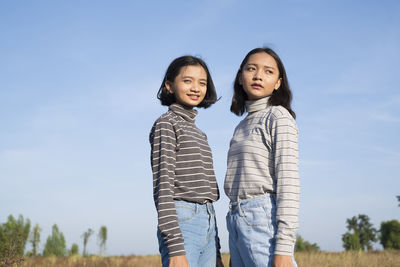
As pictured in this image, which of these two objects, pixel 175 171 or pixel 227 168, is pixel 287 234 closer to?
pixel 227 168

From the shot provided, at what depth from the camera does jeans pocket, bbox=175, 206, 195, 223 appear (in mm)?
3018

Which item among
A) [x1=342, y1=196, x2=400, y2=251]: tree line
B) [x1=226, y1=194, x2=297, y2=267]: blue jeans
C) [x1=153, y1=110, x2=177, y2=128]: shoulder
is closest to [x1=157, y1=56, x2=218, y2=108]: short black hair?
[x1=153, y1=110, x2=177, y2=128]: shoulder

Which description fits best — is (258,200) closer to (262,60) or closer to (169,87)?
(262,60)

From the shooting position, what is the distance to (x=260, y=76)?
3.32 m

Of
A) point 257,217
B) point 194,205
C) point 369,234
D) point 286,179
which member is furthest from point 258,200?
point 369,234

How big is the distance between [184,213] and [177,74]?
1222 mm

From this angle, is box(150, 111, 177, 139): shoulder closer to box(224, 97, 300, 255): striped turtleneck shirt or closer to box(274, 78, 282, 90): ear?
box(224, 97, 300, 255): striped turtleneck shirt

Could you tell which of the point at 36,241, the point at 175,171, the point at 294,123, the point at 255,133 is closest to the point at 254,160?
the point at 255,133

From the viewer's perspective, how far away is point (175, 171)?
3.18 m

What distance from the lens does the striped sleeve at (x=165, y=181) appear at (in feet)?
9.43

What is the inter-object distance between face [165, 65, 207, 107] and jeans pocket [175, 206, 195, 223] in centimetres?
93

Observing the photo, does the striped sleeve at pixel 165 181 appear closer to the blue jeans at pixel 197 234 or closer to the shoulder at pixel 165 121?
the shoulder at pixel 165 121

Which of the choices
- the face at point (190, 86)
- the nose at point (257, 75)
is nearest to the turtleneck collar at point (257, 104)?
the nose at point (257, 75)

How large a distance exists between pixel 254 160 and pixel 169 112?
846 millimetres
